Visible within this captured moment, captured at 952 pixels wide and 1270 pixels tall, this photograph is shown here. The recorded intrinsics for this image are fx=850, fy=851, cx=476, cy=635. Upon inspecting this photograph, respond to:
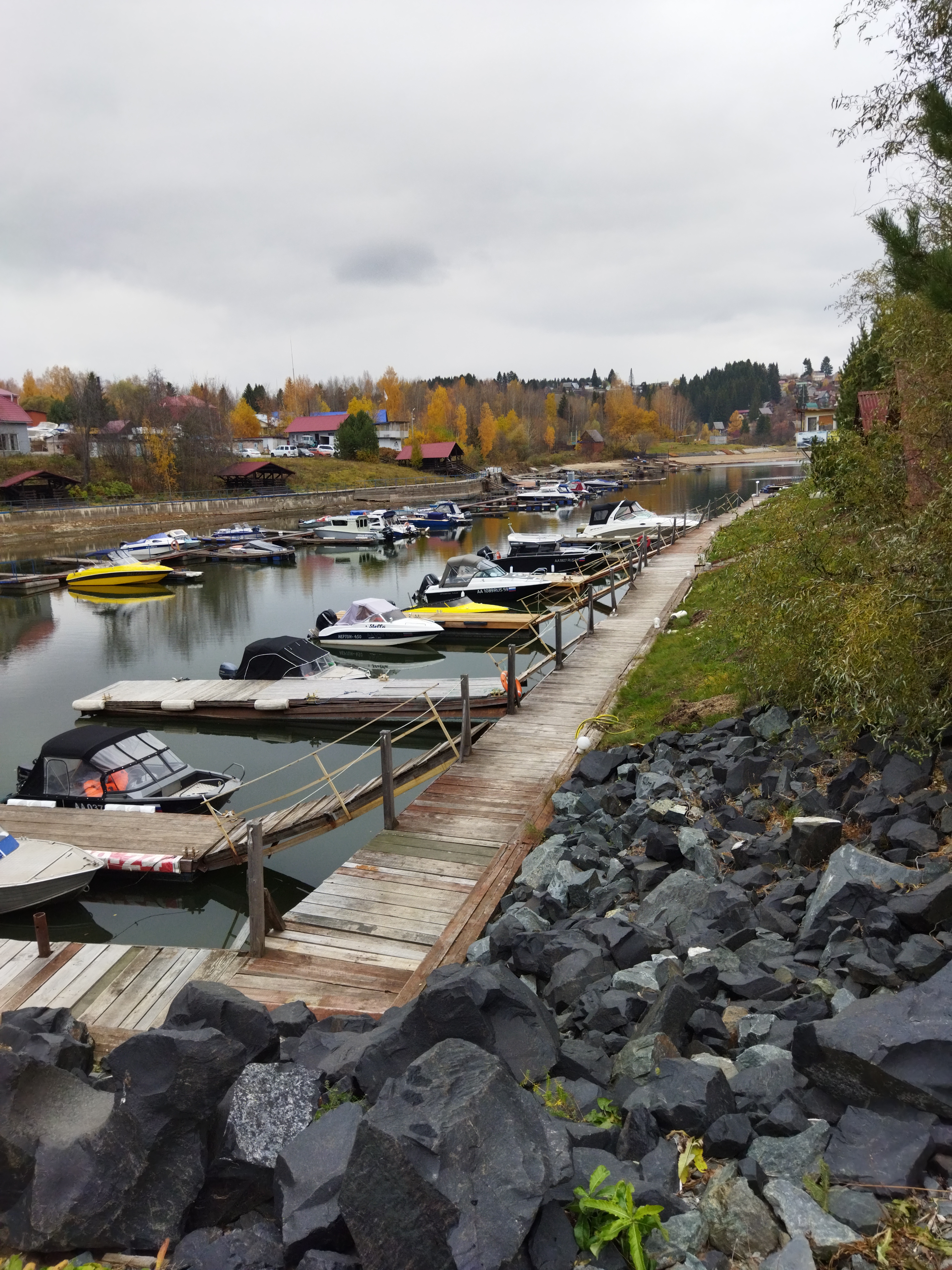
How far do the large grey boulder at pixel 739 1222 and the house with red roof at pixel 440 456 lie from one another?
111 m

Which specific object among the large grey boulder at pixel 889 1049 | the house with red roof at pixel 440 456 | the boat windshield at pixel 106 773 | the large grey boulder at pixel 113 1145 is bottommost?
the boat windshield at pixel 106 773

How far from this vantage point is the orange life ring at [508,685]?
16.5 m

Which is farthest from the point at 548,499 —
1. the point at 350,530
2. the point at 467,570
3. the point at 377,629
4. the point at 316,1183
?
the point at 316,1183

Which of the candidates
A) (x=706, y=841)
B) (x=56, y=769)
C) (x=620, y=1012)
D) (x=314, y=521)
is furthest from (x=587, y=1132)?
(x=314, y=521)

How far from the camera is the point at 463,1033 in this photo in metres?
5.18

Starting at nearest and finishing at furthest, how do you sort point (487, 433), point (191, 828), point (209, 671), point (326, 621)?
1. point (191, 828)
2. point (209, 671)
3. point (326, 621)
4. point (487, 433)

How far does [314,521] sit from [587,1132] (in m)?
67.8

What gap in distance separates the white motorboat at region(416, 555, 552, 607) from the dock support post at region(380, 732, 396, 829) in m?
20.9

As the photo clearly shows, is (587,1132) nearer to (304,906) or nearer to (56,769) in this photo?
(304,906)

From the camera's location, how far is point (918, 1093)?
4.24 m

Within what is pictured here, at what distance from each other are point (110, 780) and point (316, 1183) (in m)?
11.7

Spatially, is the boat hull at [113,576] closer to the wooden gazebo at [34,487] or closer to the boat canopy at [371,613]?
the boat canopy at [371,613]

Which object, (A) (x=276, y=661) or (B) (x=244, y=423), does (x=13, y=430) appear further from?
(A) (x=276, y=661)

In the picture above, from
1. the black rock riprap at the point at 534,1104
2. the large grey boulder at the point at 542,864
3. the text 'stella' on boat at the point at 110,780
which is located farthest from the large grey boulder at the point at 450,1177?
the text 'stella' on boat at the point at 110,780
